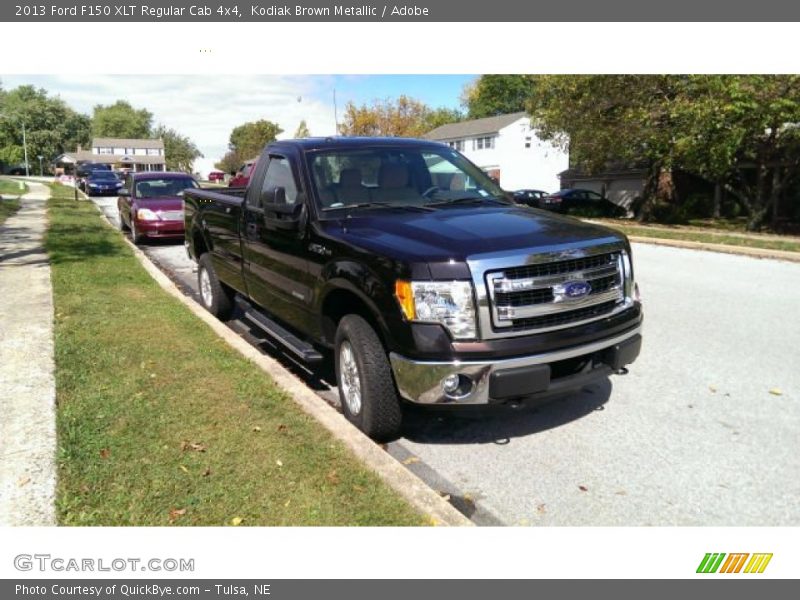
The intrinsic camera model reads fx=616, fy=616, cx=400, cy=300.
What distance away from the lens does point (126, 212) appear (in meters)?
15.1

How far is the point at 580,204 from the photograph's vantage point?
34.7m

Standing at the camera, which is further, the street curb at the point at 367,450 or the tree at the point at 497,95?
the tree at the point at 497,95

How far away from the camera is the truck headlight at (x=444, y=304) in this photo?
343 centimetres

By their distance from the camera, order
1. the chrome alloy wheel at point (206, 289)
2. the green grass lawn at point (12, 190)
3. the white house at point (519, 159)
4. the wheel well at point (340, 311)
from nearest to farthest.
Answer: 1. the wheel well at point (340, 311)
2. the chrome alloy wheel at point (206, 289)
3. the green grass lawn at point (12, 190)
4. the white house at point (519, 159)

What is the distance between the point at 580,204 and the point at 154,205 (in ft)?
86.3

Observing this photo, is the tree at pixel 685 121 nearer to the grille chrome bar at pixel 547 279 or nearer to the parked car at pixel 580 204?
the parked car at pixel 580 204

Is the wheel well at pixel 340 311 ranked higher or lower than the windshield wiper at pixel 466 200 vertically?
lower

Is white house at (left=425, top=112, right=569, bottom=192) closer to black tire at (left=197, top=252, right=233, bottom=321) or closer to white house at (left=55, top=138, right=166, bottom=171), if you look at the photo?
black tire at (left=197, top=252, right=233, bottom=321)

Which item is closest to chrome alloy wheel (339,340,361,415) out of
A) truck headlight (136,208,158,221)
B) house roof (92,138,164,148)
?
truck headlight (136,208,158,221)

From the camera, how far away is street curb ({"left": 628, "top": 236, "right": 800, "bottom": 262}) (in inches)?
482

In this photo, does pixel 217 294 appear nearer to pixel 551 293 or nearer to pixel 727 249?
pixel 551 293

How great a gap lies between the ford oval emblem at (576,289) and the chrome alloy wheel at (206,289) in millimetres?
4730

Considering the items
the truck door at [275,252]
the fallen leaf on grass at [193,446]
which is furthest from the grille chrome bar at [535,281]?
the fallen leaf on grass at [193,446]

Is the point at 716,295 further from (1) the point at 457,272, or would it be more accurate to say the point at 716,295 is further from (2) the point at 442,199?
(1) the point at 457,272
